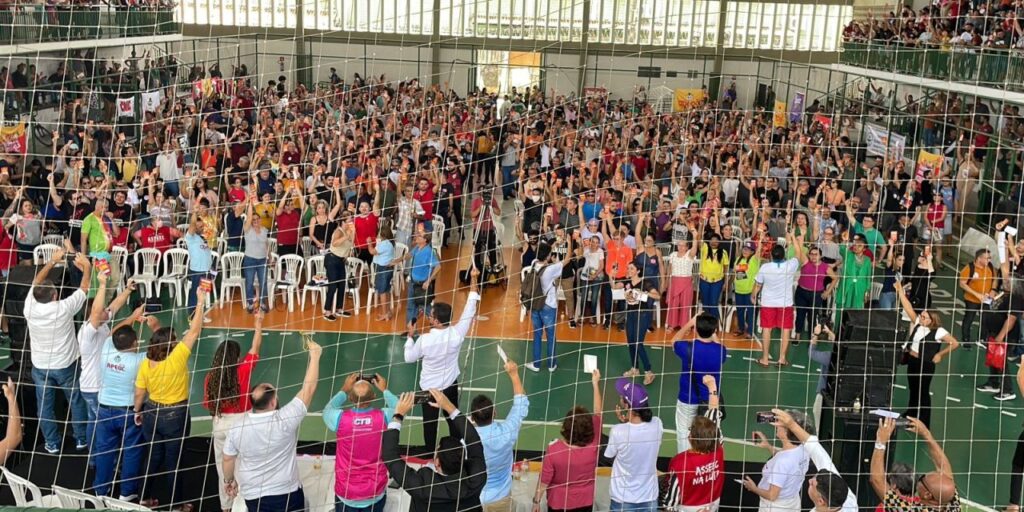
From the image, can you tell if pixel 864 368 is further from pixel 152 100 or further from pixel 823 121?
pixel 152 100

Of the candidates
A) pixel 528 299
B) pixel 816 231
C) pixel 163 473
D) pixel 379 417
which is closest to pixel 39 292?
pixel 163 473

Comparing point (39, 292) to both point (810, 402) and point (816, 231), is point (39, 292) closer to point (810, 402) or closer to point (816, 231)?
point (810, 402)

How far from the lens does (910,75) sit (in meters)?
14.5

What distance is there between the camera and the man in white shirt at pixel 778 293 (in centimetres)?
823

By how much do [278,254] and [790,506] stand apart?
6294mm

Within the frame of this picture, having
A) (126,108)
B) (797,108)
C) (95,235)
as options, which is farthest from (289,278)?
(797,108)

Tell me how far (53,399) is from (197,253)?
9.16 ft

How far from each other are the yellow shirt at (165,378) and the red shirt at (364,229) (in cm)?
432

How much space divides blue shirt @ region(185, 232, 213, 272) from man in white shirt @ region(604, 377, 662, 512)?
5.06 m

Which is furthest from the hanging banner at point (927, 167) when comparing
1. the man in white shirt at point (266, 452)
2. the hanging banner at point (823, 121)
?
the man in white shirt at point (266, 452)

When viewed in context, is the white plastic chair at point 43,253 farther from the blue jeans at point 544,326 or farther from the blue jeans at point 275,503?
the blue jeans at point 275,503

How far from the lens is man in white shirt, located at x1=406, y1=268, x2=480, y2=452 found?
620 centimetres

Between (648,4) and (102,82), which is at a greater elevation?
(648,4)


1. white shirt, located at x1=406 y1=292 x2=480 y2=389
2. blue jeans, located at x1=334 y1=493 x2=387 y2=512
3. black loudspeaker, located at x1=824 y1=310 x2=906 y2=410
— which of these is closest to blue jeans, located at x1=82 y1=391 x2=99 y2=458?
blue jeans, located at x1=334 y1=493 x2=387 y2=512
